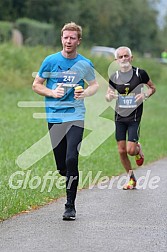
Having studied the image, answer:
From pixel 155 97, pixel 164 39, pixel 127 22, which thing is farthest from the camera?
pixel 164 39

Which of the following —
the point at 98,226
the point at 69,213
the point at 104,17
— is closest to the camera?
the point at 98,226

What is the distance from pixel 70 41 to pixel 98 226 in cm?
207

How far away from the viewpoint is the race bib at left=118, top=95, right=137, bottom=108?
11.6 metres

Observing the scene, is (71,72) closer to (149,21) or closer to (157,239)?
(157,239)

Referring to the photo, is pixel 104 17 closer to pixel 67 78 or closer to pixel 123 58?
pixel 123 58

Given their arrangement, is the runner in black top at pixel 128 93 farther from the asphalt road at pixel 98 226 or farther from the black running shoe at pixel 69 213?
the black running shoe at pixel 69 213

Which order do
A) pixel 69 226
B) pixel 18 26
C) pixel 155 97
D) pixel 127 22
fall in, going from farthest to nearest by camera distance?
pixel 127 22 → pixel 18 26 → pixel 155 97 → pixel 69 226

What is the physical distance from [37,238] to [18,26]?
39.0 m

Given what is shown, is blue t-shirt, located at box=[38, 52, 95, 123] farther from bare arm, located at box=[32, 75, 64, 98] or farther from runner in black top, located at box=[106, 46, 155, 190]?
runner in black top, located at box=[106, 46, 155, 190]

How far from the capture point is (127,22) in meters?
76.2

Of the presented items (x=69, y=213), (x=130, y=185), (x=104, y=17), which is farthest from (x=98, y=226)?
(x=104, y=17)

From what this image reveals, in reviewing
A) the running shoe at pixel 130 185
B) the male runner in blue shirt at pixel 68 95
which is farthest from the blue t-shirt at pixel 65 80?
the running shoe at pixel 130 185

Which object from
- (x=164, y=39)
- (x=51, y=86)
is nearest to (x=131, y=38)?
(x=164, y=39)

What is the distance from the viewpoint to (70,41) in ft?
29.6
